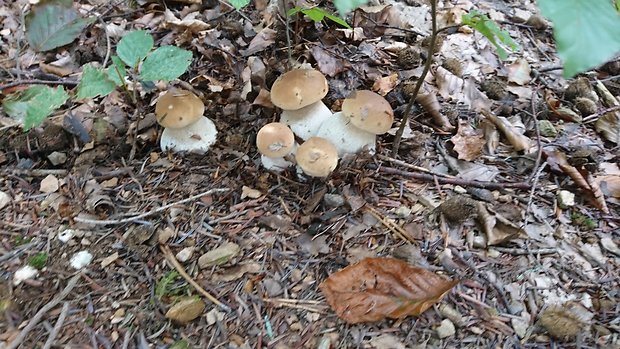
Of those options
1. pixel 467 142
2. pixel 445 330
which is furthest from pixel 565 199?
pixel 445 330

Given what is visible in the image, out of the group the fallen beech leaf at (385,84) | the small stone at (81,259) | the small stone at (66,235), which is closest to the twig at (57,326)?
the small stone at (81,259)

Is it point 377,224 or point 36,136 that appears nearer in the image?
point 377,224

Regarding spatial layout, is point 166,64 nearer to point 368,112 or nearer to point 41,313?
point 368,112

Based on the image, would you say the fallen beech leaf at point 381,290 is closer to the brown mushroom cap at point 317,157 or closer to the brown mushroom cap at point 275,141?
the brown mushroom cap at point 317,157

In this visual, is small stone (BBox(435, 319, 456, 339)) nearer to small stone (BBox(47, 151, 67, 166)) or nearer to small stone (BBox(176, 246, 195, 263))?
small stone (BBox(176, 246, 195, 263))

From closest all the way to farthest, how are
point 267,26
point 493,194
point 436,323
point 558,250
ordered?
point 436,323, point 558,250, point 493,194, point 267,26

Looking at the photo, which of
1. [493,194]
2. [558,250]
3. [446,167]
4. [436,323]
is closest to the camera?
[436,323]

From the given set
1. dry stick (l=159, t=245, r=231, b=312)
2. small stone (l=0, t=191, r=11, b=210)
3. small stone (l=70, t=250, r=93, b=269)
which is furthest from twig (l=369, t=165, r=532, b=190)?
small stone (l=0, t=191, r=11, b=210)

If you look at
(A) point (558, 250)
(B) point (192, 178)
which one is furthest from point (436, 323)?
(B) point (192, 178)

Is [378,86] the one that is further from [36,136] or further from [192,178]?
[36,136]
